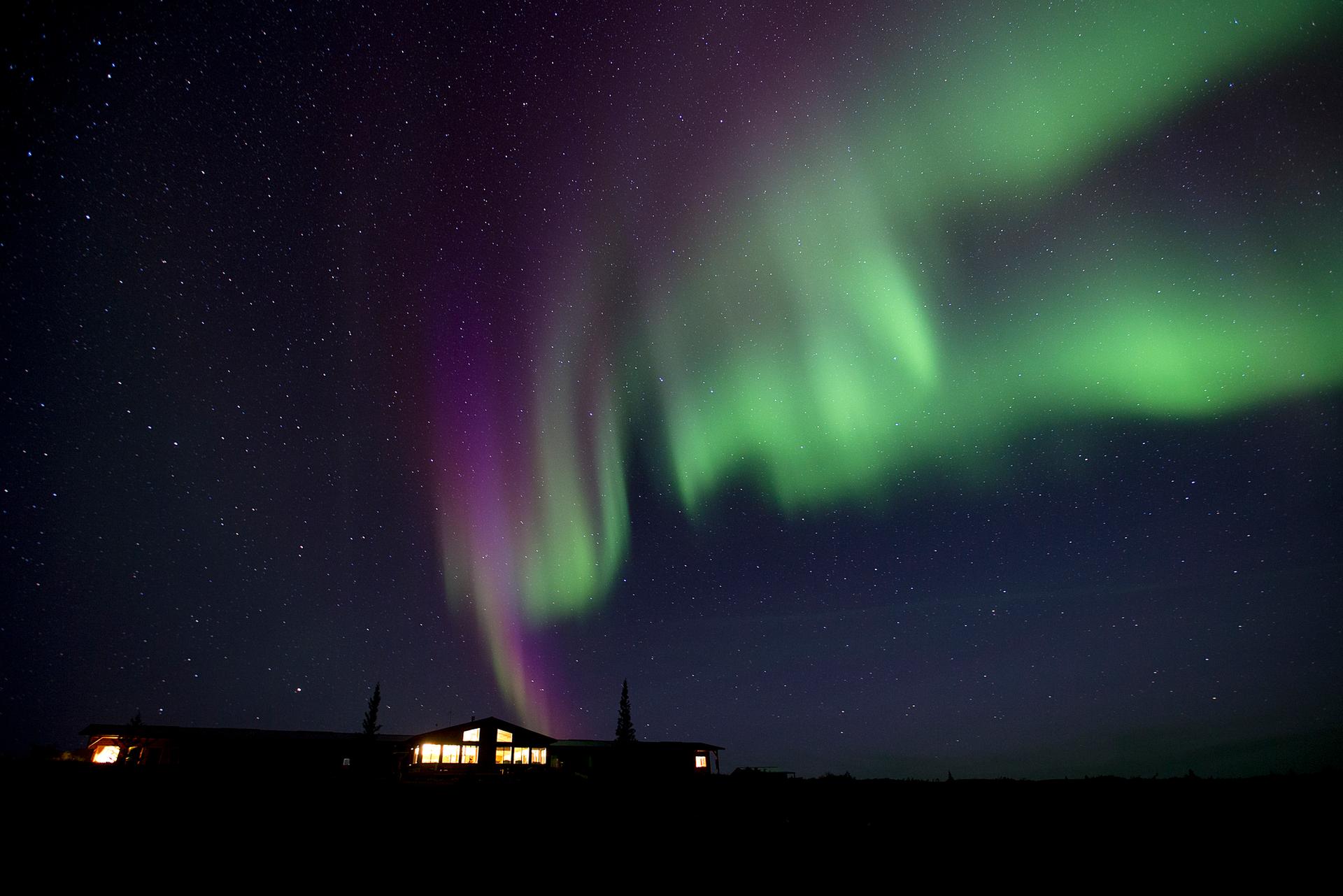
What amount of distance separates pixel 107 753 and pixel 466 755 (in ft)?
63.8

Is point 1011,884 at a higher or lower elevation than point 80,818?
lower

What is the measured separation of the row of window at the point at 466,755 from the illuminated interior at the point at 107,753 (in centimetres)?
1596

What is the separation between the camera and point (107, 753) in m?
36.4

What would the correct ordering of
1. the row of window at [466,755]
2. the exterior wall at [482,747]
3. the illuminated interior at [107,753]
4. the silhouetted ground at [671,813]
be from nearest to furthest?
1. the silhouetted ground at [671,813]
2. the illuminated interior at [107,753]
3. the exterior wall at [482,747]
4. the row of window at [466,755]

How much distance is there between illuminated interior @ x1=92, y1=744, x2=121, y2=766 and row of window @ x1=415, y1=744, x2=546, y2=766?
16.0 metres

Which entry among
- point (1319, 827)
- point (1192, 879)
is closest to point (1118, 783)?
point (1319, 827)

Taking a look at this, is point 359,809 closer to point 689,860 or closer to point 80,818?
point 80,818

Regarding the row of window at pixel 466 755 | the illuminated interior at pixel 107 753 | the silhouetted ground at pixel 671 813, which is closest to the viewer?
the silhouetted ground at pixel 671 813

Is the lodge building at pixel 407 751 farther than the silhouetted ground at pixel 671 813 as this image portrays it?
Yes

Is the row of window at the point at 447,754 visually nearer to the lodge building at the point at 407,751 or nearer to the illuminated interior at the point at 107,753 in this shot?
the lodge building at the point at 407,751

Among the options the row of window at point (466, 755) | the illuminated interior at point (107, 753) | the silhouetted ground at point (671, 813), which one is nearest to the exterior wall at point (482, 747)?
the row of window at point (466, 755)

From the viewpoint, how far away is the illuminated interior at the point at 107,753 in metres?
35.6

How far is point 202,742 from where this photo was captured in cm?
3722

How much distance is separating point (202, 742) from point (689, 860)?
41035mm
